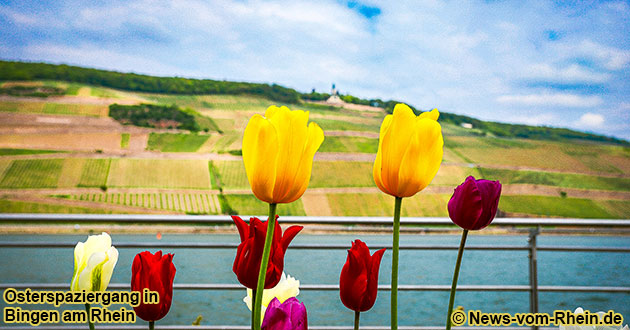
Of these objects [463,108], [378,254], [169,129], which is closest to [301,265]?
[378,254]

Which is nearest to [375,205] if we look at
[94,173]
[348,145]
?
[348,145]

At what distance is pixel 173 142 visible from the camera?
2044 inches

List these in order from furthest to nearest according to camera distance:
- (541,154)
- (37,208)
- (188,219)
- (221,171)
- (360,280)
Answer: (541,154) < (221,171) < (37,208) < (188,219) < (360,280)

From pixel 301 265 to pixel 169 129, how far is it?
34886 mm

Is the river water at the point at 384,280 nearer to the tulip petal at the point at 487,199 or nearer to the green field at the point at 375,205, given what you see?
the tulip petal at the point at 487,199

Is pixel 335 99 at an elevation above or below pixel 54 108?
above

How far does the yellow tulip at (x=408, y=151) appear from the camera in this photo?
16.0 inches

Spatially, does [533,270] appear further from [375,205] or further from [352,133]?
[352,133]

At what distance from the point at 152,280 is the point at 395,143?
236mm

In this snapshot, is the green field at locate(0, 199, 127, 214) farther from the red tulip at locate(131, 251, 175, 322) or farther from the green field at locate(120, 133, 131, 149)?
the red tulip at locate(131, 251, 175, 322)

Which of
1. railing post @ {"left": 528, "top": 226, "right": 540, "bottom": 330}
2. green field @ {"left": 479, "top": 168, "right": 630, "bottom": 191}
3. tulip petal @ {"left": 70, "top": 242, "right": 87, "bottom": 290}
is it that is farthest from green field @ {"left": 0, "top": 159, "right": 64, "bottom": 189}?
tulip petal @ {"left": 70, "top": 242, "right": 87, "bottom": 290}

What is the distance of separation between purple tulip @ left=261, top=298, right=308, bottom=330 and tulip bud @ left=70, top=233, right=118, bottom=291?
0.46 feet

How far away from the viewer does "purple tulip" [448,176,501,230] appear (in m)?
0.46

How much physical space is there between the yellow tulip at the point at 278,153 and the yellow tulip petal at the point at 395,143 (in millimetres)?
84
